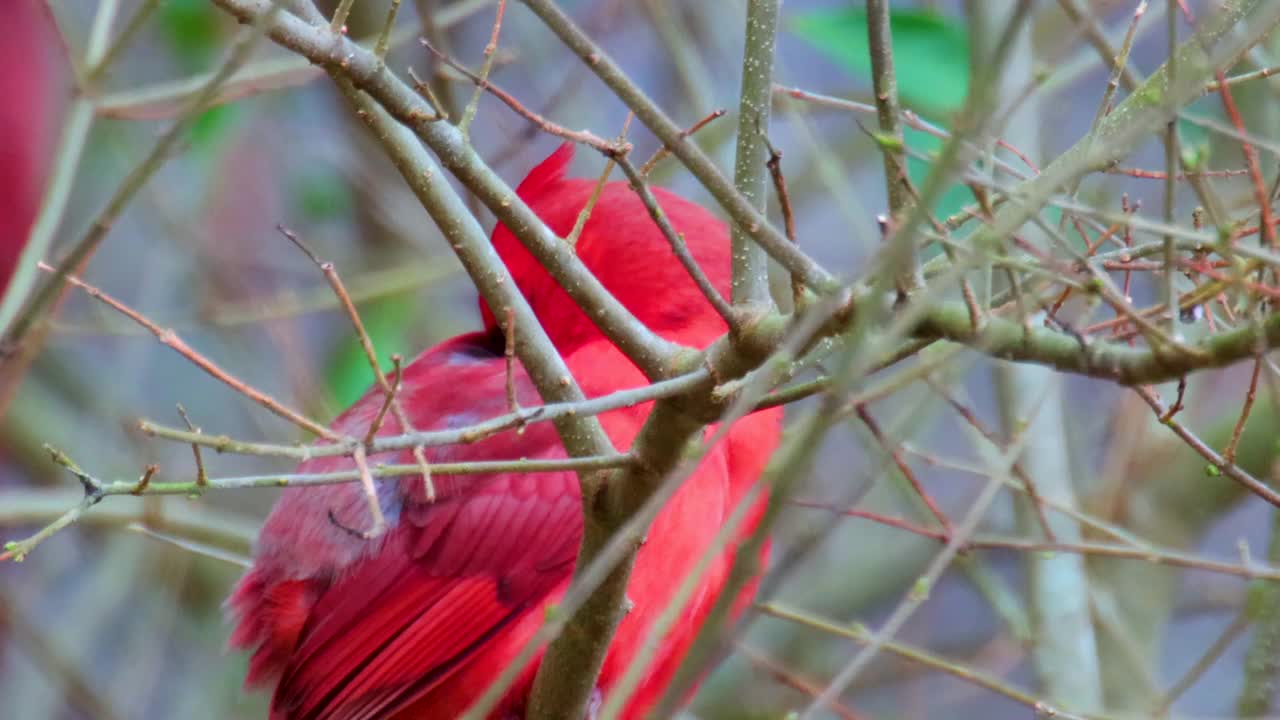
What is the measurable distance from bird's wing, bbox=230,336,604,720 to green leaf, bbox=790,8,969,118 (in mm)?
894

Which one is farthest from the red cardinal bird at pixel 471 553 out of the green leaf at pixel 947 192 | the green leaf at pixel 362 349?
the green leaf at pixel 362 349

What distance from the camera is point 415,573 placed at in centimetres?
214

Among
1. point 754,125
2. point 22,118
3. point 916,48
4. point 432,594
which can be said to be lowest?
point 432,594

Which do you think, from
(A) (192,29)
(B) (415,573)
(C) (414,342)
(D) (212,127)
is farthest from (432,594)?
(A) (192,29)

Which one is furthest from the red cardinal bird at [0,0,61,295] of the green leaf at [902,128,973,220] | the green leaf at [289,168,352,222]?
the green leaf at [902,128,973,220]

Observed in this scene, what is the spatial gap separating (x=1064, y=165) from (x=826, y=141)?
9.62ft

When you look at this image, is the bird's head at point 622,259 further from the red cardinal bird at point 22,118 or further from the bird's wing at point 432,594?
the red cardinal bird at point 22,118

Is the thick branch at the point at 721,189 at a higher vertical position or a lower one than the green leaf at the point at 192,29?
lower

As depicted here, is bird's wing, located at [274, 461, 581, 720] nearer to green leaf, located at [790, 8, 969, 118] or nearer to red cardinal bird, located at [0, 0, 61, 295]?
green leaf, located at [790, 8, 969, 118]

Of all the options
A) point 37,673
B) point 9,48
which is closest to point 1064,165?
point 9,48

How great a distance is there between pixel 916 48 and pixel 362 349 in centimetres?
123

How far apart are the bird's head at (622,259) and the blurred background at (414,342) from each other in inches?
15.5

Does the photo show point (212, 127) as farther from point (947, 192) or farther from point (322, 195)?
point (947, 192)

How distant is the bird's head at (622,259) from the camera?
2273 mm
